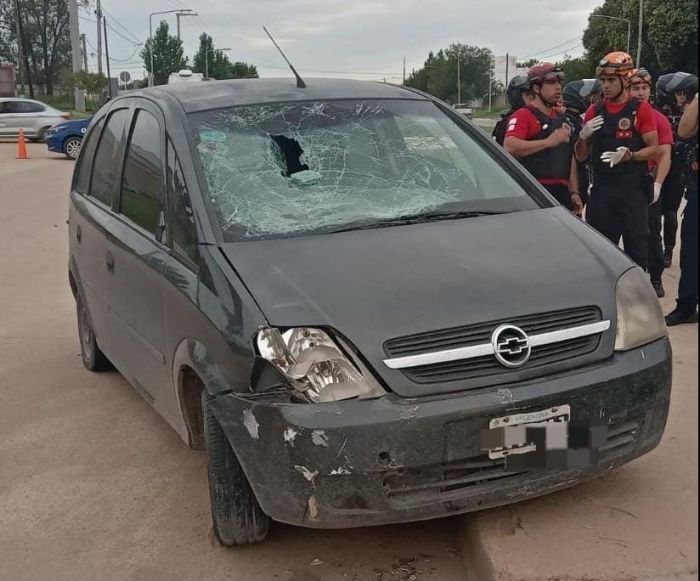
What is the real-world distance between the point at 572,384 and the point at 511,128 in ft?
11.1

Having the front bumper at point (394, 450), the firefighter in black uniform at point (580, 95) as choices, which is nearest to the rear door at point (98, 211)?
the front bumper at point (394, 450)

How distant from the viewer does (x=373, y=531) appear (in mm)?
3256

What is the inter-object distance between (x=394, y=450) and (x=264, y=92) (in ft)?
6.89

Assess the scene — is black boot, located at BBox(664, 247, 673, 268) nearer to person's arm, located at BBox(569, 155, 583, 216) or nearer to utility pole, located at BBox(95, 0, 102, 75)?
person's arm, located at BBox(569, 155, 583, 216)

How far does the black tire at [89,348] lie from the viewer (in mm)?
5234

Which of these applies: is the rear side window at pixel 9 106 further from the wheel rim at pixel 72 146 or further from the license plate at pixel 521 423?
the license plate at pixel 521 423

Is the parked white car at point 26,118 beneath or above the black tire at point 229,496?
above

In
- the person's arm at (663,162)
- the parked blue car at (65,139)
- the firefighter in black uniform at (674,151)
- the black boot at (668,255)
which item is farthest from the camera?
the parked blue car at (65,139)

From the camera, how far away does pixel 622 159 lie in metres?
5.64

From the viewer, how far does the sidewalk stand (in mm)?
2709

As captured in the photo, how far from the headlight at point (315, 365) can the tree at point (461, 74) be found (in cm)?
9882

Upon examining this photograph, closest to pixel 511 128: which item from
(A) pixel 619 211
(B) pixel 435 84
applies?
(A) pixel 619 211

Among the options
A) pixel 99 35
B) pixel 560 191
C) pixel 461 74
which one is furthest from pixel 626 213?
pixel 461 74

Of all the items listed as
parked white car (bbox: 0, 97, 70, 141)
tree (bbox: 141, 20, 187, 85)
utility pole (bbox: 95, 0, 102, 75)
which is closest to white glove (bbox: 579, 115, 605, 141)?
parked white car (bbox: 0, 97, 70, 141)
